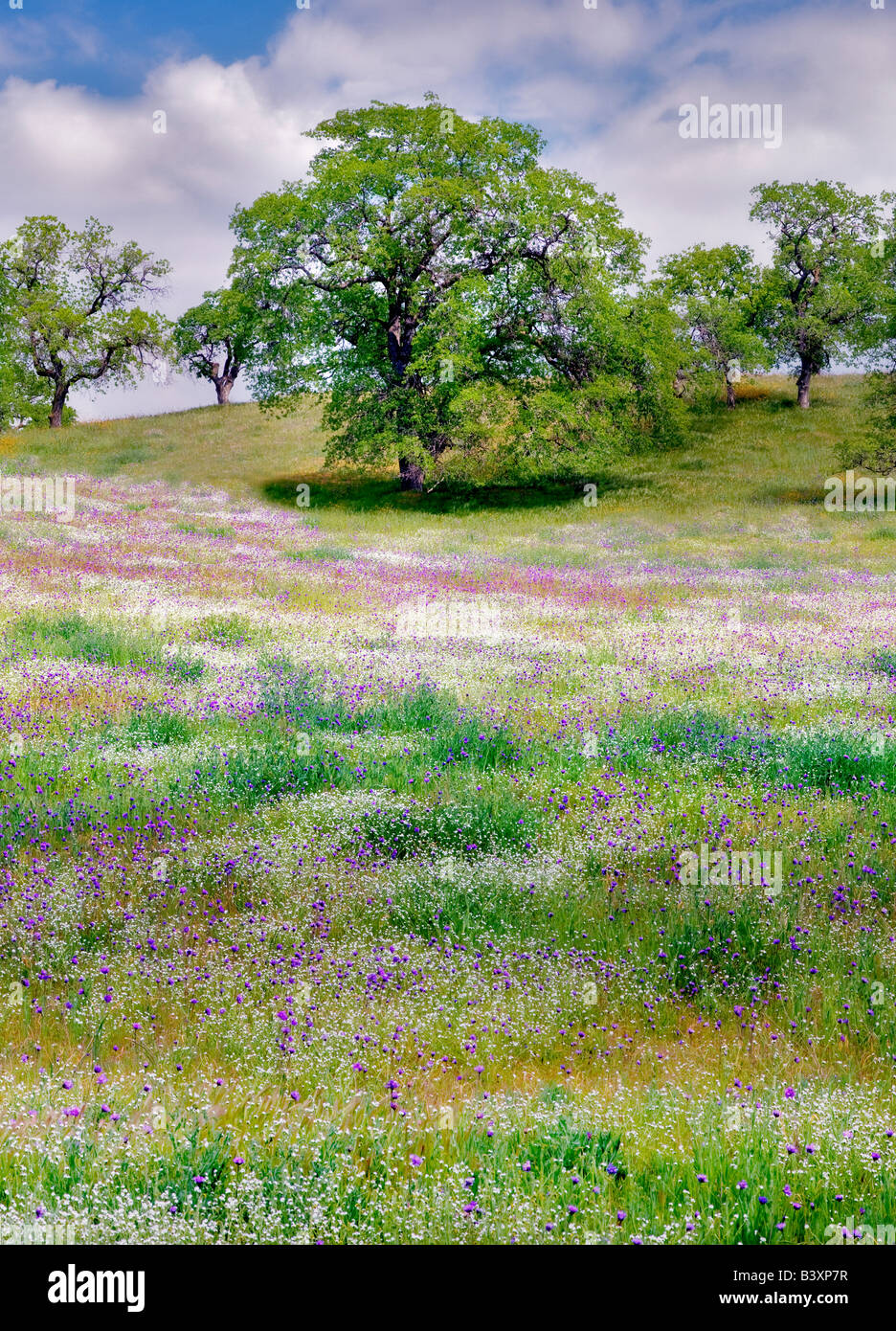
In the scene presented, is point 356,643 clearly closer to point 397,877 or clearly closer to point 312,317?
point 397,877

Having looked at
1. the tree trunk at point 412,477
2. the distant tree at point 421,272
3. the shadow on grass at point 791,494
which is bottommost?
the shadow on grass at point 791,494

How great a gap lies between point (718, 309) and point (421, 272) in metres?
20.0

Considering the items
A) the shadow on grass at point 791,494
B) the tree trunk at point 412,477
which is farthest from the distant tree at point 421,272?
the shadow on grass at point 791,494

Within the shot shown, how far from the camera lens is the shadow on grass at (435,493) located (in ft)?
125

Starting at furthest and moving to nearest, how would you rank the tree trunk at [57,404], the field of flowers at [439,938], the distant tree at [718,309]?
the tree trunk at [57,404] < the distant tree at [718,309] < the field of flowers at [439,938]

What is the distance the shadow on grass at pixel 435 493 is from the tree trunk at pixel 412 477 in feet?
1.02

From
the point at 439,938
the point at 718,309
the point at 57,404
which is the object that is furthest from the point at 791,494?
the point at 57,404

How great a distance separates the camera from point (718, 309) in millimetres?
47531

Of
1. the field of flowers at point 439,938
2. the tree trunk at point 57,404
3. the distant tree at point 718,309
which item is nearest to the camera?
the field of flowers at point 439,938

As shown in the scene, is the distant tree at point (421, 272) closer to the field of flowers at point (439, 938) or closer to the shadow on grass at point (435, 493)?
the shadow on grass at point (435, 493)

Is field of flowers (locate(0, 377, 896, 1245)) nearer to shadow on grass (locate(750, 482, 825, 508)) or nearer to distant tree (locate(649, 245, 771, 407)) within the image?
shadow on grass (locate(750, 482, 825, 508))

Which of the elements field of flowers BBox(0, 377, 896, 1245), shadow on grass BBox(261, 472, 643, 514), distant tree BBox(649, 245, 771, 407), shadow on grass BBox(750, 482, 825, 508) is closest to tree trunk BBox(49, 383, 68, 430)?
shadow on grass BBox(261, 472, 643, 514)

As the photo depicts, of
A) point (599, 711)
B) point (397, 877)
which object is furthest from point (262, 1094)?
point (599, 711)

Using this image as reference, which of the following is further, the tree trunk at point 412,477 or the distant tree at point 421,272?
the tree trunk at point 412,477
